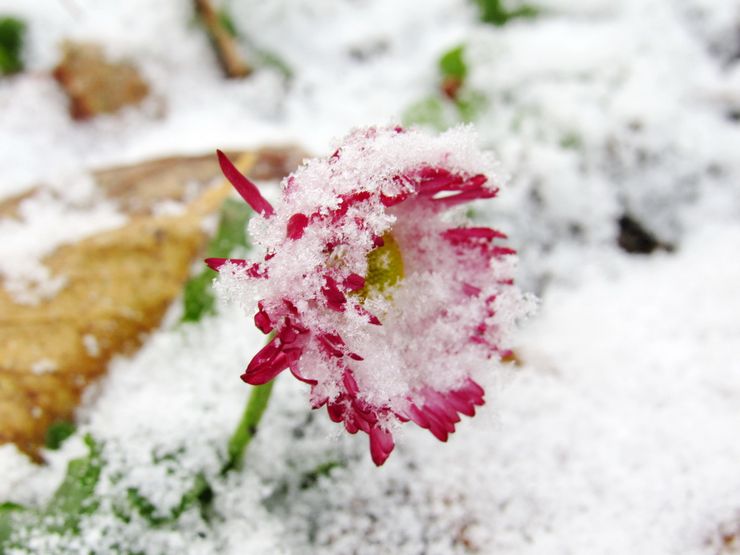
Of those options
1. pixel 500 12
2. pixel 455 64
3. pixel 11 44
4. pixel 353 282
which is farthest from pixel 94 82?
pixel 353 282

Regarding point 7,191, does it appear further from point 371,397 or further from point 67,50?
point 371,397

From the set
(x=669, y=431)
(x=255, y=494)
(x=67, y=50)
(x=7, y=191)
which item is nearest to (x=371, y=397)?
(x=255, y=494)

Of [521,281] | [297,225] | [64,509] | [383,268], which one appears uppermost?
[297,225]

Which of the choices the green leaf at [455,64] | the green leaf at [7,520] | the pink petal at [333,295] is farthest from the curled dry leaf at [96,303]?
the green leaf at [455,64]

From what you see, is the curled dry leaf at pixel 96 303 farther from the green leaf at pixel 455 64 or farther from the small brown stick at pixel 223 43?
the green leaf at pixel 455 64

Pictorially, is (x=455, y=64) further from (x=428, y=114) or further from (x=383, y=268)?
(x=383, y=268)

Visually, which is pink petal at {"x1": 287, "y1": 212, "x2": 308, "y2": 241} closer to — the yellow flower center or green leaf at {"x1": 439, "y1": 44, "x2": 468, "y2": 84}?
the yellow flower center
